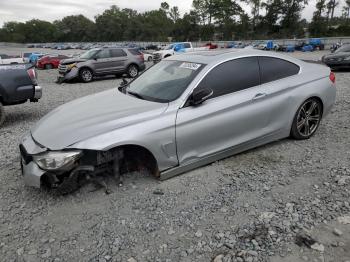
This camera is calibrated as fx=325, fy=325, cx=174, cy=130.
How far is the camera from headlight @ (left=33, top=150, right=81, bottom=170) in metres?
3.23

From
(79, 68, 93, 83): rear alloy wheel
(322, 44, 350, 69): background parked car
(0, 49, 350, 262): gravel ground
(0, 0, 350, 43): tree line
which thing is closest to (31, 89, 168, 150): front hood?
(0, 49, 350, 262): gravel ground

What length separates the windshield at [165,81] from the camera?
395 centimetres

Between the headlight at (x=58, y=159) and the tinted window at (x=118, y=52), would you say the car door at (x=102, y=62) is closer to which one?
the tinted window at (x=118, y=52)

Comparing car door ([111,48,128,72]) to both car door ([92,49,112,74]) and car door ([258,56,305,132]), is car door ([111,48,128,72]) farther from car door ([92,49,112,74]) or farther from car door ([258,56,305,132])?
car door ([258,56,305,132])

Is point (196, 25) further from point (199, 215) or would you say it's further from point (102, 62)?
point (199, 215)

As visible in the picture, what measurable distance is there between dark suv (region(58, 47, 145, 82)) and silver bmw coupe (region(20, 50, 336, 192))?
1087 cm

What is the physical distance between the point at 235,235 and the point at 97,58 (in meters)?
13.8

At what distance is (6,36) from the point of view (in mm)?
135875

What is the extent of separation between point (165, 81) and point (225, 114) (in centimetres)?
92

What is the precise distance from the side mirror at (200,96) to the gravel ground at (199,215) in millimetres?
895

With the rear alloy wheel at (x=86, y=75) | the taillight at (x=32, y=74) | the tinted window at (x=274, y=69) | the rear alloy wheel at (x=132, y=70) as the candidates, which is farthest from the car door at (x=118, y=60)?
the tinted window at (x=274, y=69)

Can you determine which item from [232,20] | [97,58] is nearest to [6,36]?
[232,20]

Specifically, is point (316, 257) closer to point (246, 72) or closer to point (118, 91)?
point (246, 72)

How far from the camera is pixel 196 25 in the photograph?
8531 cm
